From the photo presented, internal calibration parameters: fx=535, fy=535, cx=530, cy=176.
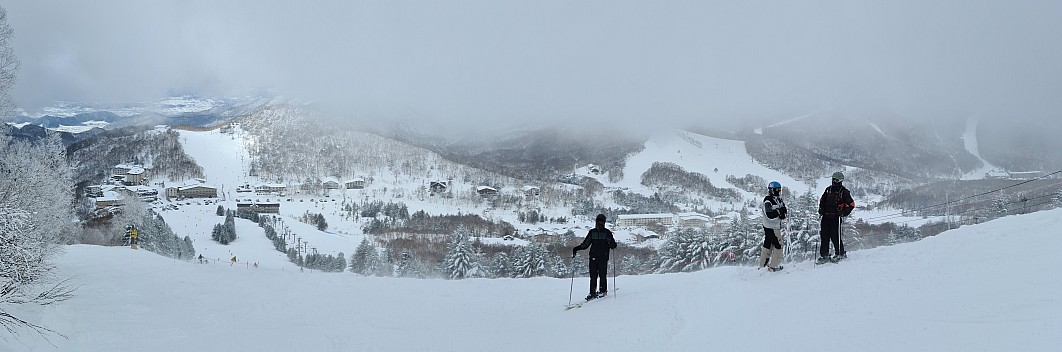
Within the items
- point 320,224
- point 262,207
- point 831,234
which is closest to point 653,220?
point 320,224

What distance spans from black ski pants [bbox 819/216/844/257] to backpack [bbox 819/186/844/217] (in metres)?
0.13

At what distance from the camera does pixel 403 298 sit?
12.7 m

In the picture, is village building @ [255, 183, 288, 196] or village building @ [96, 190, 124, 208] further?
village building @ [255, 183, 288, 196]

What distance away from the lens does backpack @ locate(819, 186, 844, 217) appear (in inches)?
365

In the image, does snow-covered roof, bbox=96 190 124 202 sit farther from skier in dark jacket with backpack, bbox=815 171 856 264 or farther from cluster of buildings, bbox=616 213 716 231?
skier in dark jacket with backpack, bbox=815 171 856 264

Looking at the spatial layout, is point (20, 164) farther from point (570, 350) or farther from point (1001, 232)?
point (1001, 232)

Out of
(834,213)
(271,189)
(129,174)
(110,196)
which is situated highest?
(129,174)

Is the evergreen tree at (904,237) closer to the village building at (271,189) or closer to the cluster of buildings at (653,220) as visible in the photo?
the cluster of buildings at (653,220)

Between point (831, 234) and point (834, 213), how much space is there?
43 centimetres

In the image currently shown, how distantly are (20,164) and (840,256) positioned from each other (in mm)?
18094

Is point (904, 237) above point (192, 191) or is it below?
below

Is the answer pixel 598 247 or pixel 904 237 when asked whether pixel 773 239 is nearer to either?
pixel 598 247

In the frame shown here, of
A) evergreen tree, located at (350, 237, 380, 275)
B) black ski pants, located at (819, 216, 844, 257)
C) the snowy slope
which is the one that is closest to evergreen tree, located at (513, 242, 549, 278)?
the snowy slope

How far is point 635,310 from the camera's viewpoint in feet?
29.2
